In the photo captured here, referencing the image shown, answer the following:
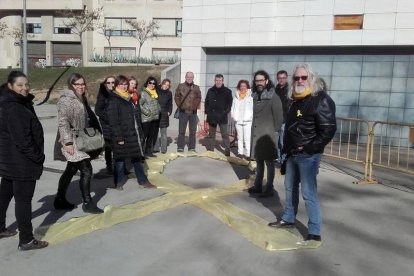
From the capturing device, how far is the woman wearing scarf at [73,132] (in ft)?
16.3

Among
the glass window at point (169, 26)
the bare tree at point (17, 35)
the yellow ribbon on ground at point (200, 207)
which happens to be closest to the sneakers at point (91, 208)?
the yellow ribbon on ground at point (200, 207)

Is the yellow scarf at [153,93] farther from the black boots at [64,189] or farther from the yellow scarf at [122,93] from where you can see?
the black boots at [64,189]

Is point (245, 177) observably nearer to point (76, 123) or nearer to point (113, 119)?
point (113, 119)

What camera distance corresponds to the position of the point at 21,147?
12.9 feet

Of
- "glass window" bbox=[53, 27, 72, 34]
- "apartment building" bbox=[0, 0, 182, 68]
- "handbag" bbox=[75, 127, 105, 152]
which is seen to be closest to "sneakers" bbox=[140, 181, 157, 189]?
"handbag" bbox=[75, 127, 105, 152]

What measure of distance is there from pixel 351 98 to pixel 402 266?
9593 mm

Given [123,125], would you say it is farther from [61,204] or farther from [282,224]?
[282,224]

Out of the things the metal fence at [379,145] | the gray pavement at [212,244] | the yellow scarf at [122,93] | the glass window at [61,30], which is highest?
the glass window at [61,30]

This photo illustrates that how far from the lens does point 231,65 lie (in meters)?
14.5

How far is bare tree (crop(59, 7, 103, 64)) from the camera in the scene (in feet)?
150

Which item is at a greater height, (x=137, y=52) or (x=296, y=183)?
(x=137, y=52)

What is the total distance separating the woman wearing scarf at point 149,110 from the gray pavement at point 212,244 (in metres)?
1.95

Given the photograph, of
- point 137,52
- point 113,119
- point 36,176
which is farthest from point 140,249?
point 137,52

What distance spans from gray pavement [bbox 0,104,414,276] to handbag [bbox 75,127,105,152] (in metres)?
0.86
